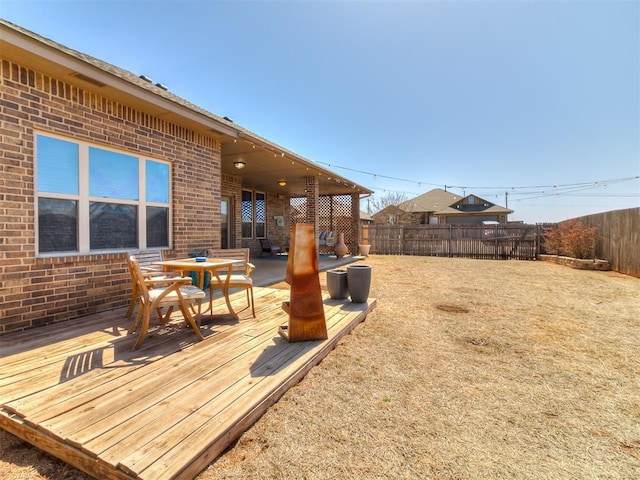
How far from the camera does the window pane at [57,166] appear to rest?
353cm

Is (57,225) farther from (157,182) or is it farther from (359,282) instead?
(359,282)

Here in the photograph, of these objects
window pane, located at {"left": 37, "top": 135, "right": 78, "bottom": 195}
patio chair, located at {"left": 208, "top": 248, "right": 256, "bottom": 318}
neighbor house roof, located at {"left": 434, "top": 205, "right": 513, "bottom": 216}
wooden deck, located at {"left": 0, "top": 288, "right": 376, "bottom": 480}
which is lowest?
wooden deck, located at {"left": 0, "top": 288, "right": 376, "bottom": 480}

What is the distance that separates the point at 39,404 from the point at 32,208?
2.60 metres

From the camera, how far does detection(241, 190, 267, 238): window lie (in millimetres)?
11602

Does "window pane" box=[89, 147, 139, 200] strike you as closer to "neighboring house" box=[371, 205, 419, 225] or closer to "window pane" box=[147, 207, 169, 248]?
"window pane" box=[147, 207, 169, 248]

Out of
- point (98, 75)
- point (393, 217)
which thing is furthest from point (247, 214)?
point (393, 217)

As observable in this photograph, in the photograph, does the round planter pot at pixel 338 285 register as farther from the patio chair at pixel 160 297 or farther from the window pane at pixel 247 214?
the window pane at pixel 247 214

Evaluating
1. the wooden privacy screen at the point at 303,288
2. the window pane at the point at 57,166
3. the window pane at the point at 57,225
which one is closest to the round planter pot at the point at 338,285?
the wooden privacy screen at the point at 303,288

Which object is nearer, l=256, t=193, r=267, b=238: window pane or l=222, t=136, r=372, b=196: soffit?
l=222, t=136, r=372, b=196: soffit

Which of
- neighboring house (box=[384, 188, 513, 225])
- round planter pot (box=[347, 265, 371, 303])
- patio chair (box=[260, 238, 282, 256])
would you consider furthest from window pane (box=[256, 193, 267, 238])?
neighboring house (box=[384, 188, 513, 225])

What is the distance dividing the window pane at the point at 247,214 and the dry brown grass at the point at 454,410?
820cm

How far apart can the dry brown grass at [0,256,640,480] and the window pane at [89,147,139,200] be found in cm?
322

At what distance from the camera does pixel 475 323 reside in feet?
14.2

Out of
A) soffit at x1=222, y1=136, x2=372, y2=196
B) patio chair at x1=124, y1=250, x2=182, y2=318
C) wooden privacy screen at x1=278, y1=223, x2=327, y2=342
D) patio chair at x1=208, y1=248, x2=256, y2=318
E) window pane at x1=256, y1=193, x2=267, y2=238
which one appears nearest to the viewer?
wooden privacy screen at x1=278, y1=223, x2=327, y2=342
